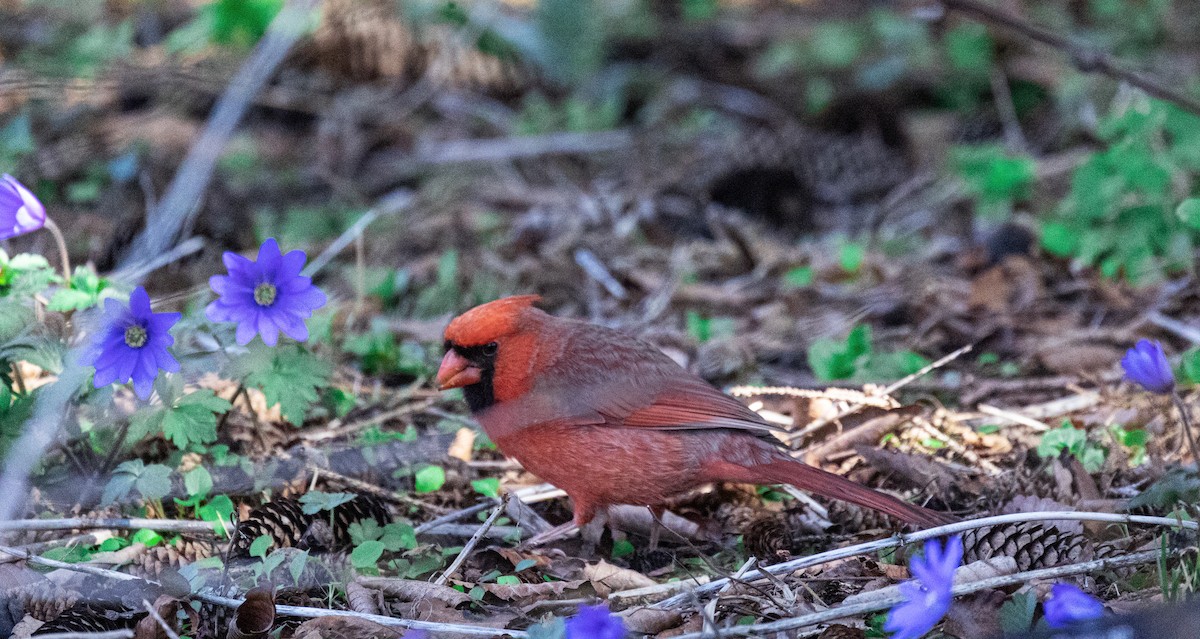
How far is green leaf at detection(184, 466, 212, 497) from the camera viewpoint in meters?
3.22

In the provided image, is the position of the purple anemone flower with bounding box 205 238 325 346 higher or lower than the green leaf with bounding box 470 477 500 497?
higher

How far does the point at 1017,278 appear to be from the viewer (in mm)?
5000

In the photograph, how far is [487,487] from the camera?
3574mm

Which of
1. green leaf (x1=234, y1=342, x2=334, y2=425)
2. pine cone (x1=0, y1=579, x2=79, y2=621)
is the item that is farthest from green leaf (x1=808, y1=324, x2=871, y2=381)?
pine cone (x1=0, y1=579, x2=79, y2=621)

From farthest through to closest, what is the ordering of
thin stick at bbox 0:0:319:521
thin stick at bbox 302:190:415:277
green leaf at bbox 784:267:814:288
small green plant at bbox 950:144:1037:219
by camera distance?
1. small green plant at bbox 950:144:1037:219
2. green leaf at bbox 784:267:814:288
3. thin stick at bbox 302:190:415:277
4. thin stick at bbox 0:0:319:521

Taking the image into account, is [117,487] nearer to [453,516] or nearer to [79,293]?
[79,293]

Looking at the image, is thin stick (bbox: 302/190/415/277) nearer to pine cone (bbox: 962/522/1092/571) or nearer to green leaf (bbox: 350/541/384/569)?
green leaf (bbox: 350/541/384/569)

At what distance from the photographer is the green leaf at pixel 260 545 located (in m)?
2.95

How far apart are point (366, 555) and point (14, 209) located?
138 cm

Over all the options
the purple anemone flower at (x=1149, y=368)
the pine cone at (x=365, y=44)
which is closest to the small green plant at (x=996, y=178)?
the purple anemone flower at (x=1149, y=368)

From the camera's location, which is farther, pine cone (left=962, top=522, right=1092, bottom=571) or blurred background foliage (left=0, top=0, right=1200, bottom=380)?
blurred background foliage (left=0, top=0, right=1200, bottom=380)

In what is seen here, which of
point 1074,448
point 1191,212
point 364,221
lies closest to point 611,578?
point 1074,448

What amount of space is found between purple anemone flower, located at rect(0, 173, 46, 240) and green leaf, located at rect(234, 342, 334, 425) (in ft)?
2.30

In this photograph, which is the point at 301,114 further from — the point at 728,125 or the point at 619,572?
the point at 619,572
